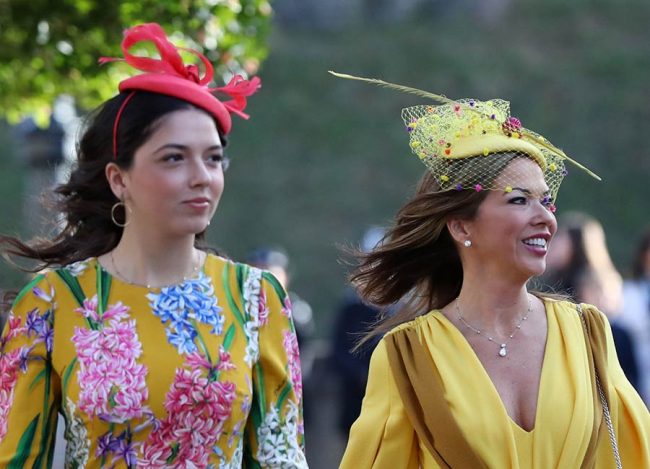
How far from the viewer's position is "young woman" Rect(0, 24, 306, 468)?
440cm

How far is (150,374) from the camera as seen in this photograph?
4430 millimetres

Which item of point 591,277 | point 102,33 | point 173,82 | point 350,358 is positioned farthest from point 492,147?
point 350,358

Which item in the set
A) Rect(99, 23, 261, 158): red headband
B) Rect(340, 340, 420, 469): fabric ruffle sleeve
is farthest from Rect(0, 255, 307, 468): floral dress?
Rect(99, 23, 261, 158): red headband

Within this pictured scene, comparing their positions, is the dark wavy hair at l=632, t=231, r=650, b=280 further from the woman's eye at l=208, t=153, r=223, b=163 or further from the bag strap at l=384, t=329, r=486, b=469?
the woman's eye at l=208, t=153, r=223, b=163

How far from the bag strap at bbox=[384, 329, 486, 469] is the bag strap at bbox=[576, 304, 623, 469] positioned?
0.41 meters

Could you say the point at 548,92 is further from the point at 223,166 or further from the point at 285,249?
the point at 223,166

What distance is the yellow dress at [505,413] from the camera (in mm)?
4180

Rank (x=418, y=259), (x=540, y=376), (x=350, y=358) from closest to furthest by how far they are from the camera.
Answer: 1. (x=540, y=376)
2. (x=418, y=259)
3. (x=350, y=358)

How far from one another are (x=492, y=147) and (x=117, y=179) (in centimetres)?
123

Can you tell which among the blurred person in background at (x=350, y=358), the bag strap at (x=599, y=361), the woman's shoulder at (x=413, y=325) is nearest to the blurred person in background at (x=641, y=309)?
the blurred person in background at (x=350, y=358)

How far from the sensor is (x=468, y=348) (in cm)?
436

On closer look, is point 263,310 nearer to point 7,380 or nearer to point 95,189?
point 95,189

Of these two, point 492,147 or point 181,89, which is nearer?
point 492,147

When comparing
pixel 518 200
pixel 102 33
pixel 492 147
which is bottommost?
pixel 518 200
